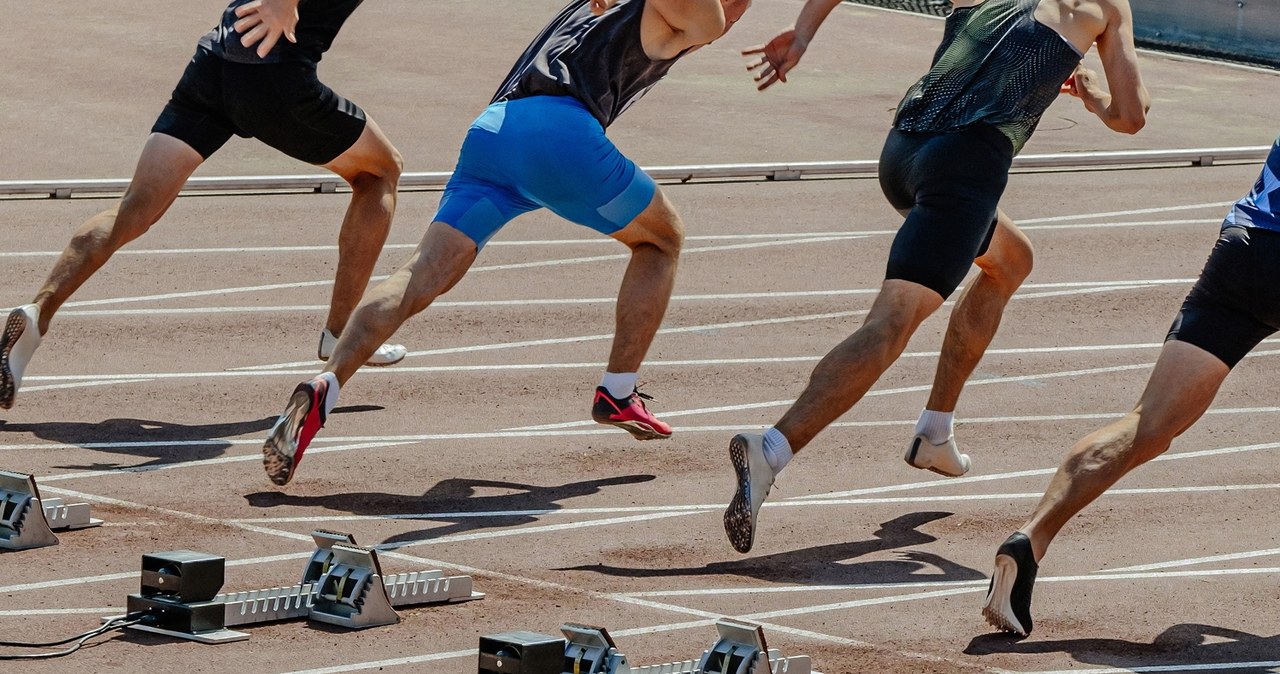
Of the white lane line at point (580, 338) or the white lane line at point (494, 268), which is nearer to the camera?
the white lane line at point (580, 338)

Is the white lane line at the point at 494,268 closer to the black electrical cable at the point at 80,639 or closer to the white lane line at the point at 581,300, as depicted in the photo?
the white lane line at the point at 581,300

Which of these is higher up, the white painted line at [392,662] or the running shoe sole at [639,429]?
the running shoe sole at [639,429]

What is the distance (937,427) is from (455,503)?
5.60 ft

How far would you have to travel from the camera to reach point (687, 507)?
674 centimetres

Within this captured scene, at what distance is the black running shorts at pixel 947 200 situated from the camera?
19.9ft

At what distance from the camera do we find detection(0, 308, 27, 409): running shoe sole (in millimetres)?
7191

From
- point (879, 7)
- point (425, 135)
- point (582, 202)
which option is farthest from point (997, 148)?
point (879, 7)

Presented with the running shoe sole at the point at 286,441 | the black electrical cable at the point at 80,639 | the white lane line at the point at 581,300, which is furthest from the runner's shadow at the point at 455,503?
the white lane line at the point at 581,300

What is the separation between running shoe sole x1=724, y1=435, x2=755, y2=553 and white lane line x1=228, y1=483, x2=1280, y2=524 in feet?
2.91

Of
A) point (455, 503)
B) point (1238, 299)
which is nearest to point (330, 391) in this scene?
point (455, 503)

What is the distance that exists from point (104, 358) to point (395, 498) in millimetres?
2489

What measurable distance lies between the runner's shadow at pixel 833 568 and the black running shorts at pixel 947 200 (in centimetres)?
86

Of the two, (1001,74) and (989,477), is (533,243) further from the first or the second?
(1001,74)

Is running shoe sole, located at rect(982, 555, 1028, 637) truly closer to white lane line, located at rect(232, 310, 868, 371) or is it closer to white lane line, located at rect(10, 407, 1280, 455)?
white lane line, located at rect(10, 407, 1280, 455)
